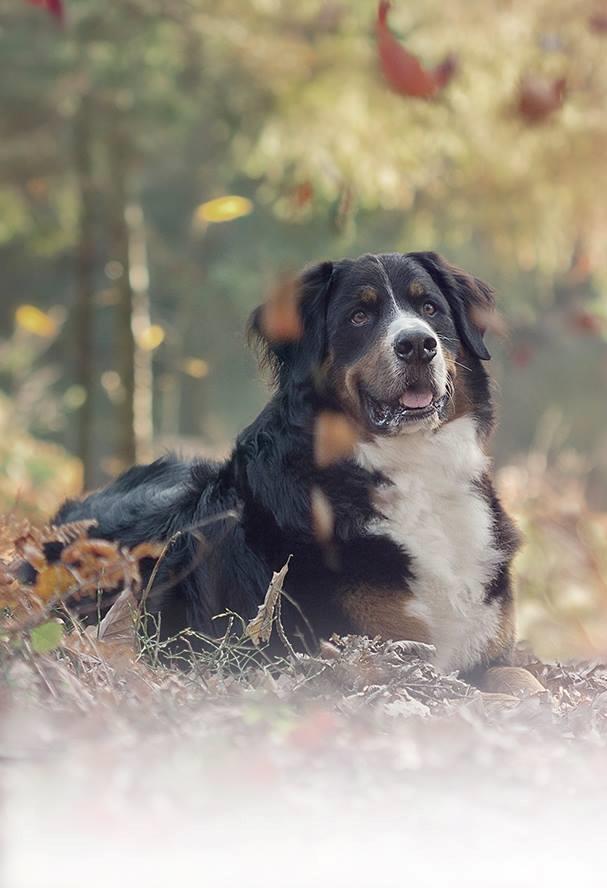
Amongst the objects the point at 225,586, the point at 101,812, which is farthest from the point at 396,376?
the point at 101,812

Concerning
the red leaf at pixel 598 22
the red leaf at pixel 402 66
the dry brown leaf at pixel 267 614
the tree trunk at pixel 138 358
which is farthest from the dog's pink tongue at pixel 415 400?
the tree trunk at pixel 138 358

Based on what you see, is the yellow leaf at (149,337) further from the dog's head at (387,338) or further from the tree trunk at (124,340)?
the dog's head at (387,338)

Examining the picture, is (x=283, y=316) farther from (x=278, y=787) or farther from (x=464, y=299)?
(x=278, y=787)

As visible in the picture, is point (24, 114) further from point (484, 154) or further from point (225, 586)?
point (225, 586)

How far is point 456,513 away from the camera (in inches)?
176

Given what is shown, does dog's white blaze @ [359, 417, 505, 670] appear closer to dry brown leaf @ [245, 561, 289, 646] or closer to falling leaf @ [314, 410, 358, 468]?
falling leaf @ [314, 410, 358, 468]

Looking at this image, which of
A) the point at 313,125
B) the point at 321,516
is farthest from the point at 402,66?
the point at 321,516

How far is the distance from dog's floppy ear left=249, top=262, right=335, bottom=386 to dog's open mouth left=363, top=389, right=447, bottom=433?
349 mm

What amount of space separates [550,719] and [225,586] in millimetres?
1337

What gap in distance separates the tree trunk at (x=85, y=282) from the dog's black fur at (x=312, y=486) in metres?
7.49

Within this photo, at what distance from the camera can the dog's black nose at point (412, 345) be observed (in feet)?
13.8

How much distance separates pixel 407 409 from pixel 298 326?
606 millimetres

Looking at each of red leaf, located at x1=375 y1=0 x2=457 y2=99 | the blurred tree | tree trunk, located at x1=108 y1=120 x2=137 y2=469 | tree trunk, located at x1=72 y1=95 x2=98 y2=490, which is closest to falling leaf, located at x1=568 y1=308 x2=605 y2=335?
the blurred tree

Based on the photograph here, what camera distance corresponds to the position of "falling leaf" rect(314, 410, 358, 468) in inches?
174
